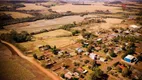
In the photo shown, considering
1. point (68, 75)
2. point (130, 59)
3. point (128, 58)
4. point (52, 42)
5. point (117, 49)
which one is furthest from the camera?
point (52, 42)

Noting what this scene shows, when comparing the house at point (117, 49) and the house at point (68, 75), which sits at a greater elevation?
the house at point (117, 49)

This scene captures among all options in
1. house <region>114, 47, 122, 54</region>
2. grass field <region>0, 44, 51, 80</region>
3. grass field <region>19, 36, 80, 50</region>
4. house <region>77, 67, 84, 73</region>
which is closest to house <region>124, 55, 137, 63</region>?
house <region>114, 47, 122, 54</region>

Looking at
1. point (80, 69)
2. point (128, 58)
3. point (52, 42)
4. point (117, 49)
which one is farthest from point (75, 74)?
point (52, 42)

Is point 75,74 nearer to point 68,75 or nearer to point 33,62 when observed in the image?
point 68,75

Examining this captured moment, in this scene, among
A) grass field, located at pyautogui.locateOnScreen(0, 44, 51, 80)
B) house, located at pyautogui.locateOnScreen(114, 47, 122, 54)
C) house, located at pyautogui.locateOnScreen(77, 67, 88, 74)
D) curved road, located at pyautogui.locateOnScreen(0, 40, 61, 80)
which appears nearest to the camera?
grass field, located at pyautogui.locateOnScreen(0, 44, 51, 80)

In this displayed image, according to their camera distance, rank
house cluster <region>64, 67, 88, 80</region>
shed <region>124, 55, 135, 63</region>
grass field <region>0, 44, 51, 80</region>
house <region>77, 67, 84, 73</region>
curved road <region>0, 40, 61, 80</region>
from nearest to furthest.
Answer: house cluster <region>64, 67, 88, 80</region>, grass field <region>0, 44, 51, 80</region>, curved road <region>0, 40, 61, 80</region>, house <region>77, 67, 84, 73</region>, shed <region>124, 55, 135, 63</region>

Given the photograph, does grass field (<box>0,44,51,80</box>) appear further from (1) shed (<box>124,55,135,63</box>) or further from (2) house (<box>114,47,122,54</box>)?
(2) house (<box>114,47,122,54</box>)

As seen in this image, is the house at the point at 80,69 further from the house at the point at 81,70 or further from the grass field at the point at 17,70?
the grass field at the point at 17,70

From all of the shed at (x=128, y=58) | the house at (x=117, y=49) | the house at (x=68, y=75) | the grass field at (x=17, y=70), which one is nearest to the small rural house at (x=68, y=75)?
the house at (x=68, y=75)
